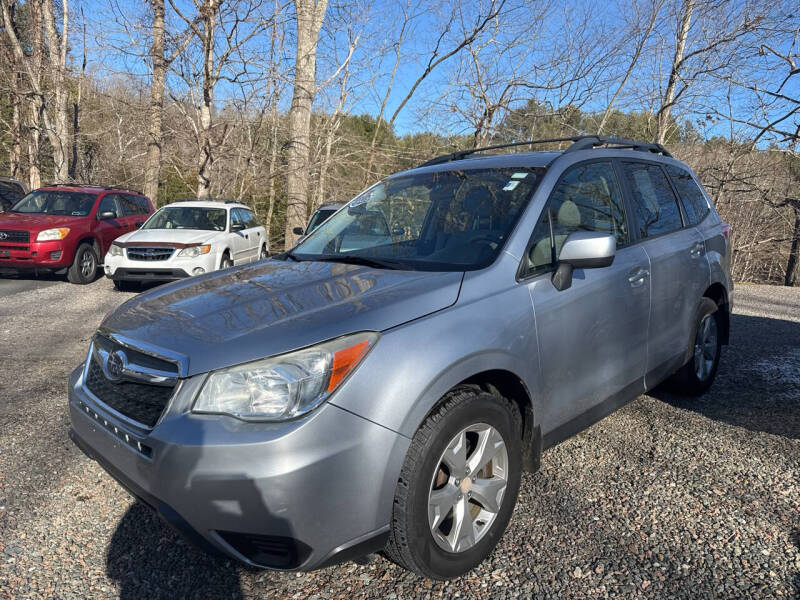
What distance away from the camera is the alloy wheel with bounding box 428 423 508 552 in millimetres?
2234

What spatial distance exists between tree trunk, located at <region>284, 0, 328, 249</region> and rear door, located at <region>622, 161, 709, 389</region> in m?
11.4

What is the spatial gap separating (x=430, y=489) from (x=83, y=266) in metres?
10.7

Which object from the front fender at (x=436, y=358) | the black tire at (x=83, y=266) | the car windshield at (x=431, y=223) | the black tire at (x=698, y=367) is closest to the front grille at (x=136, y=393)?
the front fender at (x=436, y=358)

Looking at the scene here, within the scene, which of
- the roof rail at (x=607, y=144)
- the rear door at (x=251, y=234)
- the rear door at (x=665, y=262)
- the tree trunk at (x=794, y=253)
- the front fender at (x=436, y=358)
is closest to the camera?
the front fender at (x=436, y=358)

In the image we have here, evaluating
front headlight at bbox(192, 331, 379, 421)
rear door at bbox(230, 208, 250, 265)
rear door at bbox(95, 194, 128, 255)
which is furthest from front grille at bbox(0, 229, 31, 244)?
front headlight at bbox(192, 331, 379, 421)

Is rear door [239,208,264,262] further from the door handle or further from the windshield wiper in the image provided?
the door handle

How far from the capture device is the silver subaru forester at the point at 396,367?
1.91m

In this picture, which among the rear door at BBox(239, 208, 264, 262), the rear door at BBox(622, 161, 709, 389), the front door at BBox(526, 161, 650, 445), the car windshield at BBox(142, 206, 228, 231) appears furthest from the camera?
the rear door at BBox(239, 208, 264, 262)

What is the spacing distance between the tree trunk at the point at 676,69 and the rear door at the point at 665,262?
47.6ft

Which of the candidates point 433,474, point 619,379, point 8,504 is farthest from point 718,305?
point 8,504

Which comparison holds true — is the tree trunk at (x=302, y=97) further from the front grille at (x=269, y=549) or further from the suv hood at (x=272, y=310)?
the front grille at (x=269, y=549)

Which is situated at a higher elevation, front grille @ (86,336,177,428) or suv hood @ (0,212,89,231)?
suv hood @ (0,212,89,231)

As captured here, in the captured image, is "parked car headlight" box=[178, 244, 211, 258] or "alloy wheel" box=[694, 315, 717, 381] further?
"parked car headlight" box=[178, 244, 211, 258]

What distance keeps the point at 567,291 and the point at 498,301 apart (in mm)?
530
